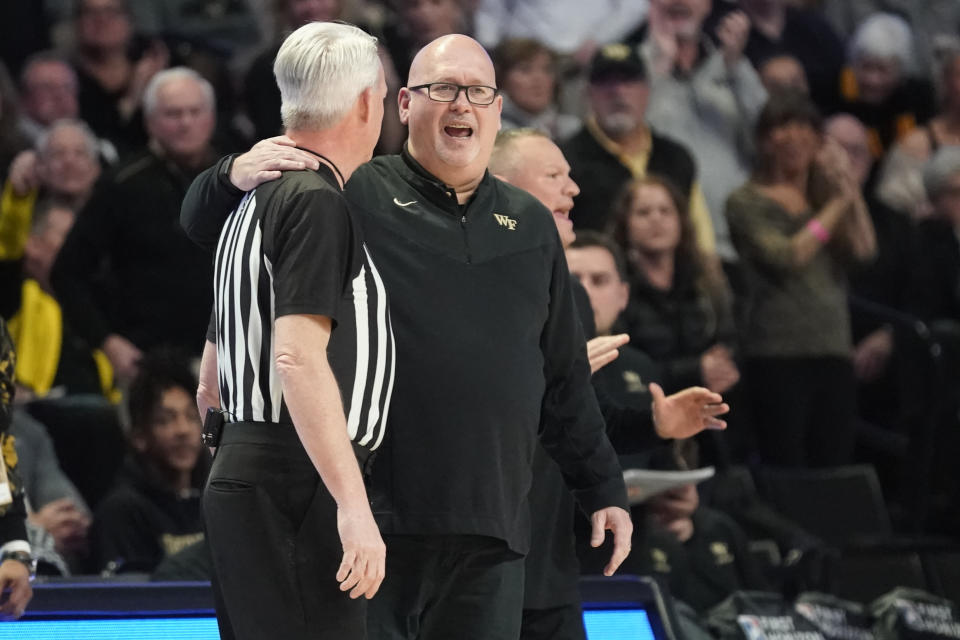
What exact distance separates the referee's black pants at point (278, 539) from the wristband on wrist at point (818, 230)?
4.76m

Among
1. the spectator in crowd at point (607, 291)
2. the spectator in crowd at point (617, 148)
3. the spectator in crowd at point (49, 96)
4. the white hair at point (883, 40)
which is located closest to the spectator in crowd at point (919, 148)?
the white hair at point (883, 40)

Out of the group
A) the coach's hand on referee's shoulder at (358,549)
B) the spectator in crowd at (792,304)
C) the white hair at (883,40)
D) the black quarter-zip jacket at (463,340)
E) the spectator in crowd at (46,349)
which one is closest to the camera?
the coach's hand on referee's shoulder at (358,549)

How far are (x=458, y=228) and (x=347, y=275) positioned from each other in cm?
48

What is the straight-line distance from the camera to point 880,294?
7922 millimetres

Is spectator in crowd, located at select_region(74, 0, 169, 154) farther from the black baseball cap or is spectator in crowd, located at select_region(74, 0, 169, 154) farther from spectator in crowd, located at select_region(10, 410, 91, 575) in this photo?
the black baseball cap

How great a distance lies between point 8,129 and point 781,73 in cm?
364

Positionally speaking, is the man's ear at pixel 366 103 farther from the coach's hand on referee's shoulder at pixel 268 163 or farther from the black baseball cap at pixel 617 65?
the black baseball cap at pixel 617 65

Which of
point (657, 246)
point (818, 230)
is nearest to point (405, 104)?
point (657, 246)

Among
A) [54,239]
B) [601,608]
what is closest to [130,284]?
[54,239]

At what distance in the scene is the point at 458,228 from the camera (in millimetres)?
3252

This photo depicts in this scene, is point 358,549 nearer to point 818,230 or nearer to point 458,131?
point 458,131

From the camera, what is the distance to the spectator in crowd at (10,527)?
357cm

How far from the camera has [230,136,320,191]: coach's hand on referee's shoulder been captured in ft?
9.36

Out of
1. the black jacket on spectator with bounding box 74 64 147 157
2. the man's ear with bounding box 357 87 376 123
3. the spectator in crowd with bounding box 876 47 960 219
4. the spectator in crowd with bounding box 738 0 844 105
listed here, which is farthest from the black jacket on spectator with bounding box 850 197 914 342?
the man's ear with bounding box 357 87 376 123
